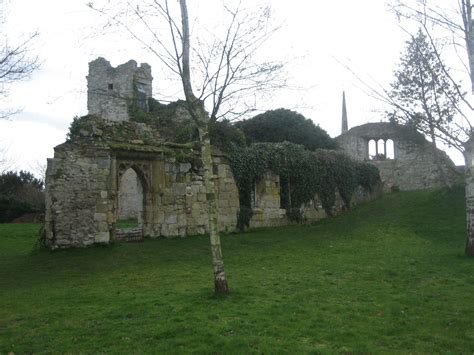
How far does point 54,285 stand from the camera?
375 inches

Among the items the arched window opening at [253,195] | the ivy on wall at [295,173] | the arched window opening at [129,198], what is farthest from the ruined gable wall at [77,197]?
the arched window opening at [129,198]

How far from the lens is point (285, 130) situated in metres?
29.5

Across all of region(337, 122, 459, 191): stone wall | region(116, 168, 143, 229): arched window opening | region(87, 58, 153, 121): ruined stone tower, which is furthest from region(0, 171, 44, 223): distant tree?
region(337, 122, 459, 191): stone wall

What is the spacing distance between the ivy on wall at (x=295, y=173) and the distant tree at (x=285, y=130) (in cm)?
711

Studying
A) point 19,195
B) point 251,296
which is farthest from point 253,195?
point 19,195

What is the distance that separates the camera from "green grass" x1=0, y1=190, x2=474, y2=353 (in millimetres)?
5926

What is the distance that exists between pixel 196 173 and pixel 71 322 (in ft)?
32.0

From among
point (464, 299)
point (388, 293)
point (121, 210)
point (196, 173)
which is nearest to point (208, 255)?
point (196, 173)

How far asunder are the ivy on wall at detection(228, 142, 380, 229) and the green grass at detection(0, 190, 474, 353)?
2949 mm

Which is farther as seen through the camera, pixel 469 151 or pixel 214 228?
pixel 469 151

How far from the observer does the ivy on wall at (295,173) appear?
1734cm

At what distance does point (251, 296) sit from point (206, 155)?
103 inches

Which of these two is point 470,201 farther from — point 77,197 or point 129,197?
point 129,197

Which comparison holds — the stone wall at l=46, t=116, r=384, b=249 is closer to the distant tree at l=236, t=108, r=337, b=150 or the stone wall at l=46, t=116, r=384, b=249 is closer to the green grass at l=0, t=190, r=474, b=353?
the green grass at l=0, t=190, r=474, b=353
